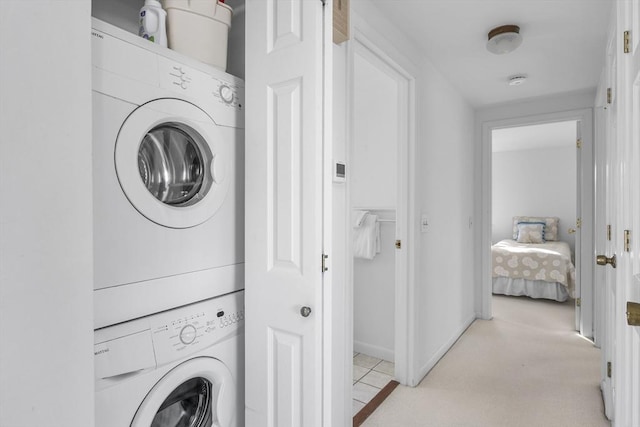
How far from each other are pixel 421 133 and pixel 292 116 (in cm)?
162

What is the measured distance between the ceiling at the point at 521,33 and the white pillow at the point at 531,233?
3.41 m

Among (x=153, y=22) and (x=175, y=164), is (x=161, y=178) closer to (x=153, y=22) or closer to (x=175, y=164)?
(x=175, y=164)

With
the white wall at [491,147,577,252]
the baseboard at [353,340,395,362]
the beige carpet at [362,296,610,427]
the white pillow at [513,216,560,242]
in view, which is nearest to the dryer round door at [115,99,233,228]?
the beige carpet at [362,296,610,427]

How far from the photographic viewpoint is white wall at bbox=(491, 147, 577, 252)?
20.8 ft

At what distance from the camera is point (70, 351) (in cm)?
65

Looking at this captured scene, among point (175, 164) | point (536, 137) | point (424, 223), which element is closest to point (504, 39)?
point (424, 223)

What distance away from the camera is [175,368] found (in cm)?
113

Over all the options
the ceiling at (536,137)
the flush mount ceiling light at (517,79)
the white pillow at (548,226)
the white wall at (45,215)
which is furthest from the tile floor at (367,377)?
the white pillow at (548,226)

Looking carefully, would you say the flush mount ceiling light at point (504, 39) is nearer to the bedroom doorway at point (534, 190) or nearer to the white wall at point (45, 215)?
the white wall at point (45, 215)

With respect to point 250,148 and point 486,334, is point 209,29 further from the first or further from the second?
A: point 486,334

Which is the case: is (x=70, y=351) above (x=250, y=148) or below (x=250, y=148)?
below

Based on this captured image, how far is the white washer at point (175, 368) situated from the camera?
0.99 m

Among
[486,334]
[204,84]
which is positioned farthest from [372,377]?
[204,84]

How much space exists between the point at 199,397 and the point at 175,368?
24cm
